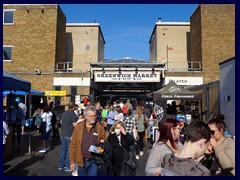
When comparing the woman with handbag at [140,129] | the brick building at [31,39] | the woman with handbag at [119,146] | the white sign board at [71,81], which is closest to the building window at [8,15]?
the brick building at [31,39]

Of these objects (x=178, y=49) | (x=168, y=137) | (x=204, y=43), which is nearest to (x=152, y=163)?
(x=168, y=137)

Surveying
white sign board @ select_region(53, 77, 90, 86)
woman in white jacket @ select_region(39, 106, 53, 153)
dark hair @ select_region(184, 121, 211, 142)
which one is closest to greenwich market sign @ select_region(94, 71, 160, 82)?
white sign board @ select_region(53, 77, 90, 86)

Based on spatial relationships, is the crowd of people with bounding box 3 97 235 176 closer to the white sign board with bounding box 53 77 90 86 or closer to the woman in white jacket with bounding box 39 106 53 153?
the woman in white jacket with bounding box 39 106 53 153

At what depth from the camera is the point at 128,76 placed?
889 inches

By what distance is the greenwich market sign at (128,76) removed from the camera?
73.9ft

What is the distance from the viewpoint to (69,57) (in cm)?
3091

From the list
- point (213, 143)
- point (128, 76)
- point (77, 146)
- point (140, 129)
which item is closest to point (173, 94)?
point (140, 129)

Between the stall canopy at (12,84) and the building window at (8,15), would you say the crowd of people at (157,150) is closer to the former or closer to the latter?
the stall canopy at (12,84)

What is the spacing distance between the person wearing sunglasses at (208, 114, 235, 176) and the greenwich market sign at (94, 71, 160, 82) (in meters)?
19.1

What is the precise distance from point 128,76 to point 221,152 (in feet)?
64.2

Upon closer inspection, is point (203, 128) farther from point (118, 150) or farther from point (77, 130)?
point (118, 150)

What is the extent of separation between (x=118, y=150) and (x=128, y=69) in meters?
17.7

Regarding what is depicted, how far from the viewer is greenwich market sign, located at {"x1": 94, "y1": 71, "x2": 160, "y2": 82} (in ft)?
73.9
